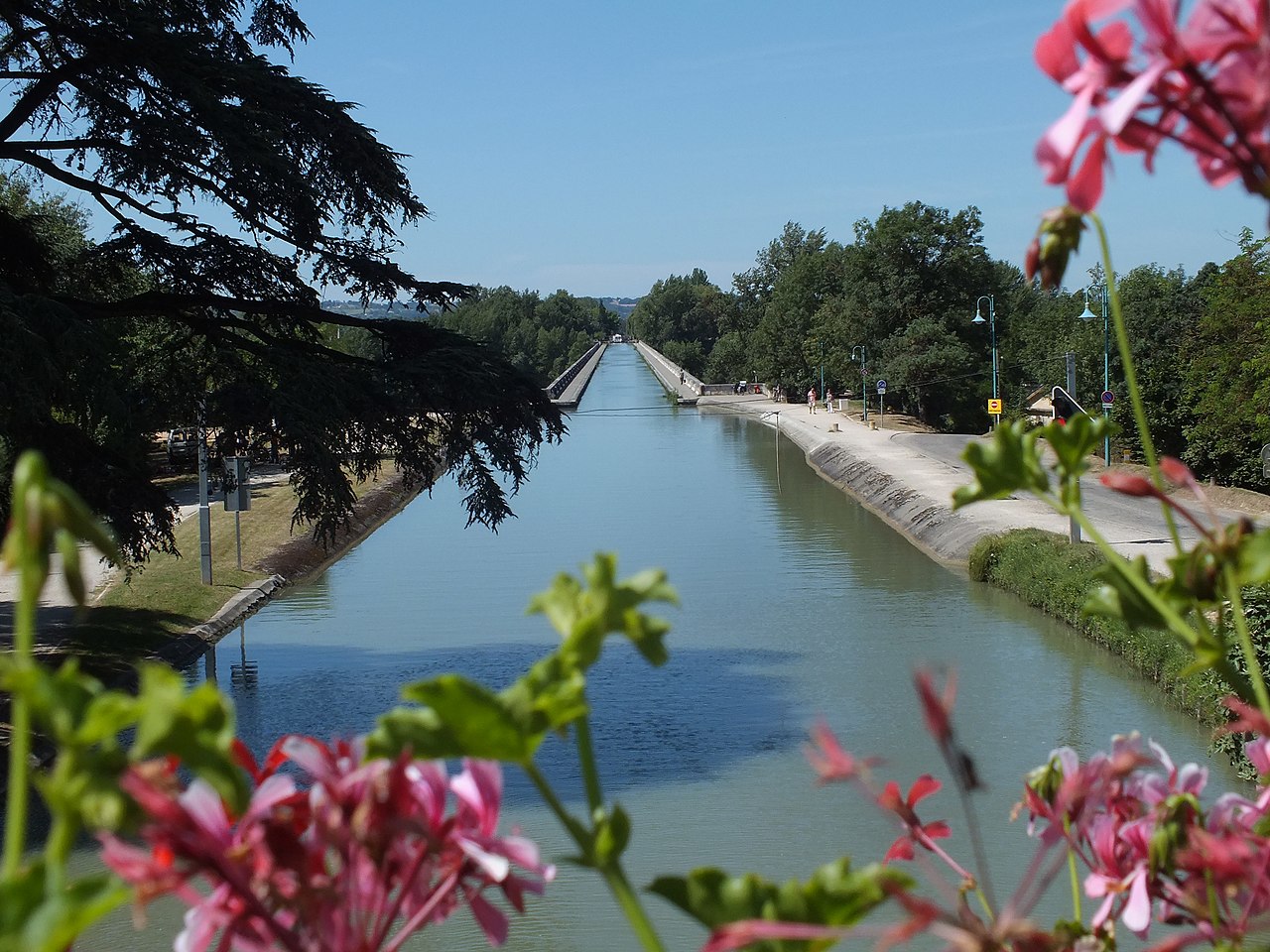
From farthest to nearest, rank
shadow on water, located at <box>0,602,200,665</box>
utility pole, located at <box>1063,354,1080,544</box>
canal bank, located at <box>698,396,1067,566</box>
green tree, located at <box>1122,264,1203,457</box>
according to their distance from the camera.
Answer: green tree, located at <box>1122,264,1203,457</box> < canal bank, located at <box>698,396,1067,566</box> < utility pole, located at <box>1063,354,1080,544</box> < shadow on water, located at <box>0,602,200,665</box>

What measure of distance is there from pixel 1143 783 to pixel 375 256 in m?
12.8

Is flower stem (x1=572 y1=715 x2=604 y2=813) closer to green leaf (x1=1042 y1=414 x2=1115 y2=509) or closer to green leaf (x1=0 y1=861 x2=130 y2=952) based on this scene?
green leaf (x1=0 y1=861 x2=130 y2=952)

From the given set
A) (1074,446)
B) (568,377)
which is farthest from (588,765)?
(568,377)

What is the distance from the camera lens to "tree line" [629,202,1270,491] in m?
27.0

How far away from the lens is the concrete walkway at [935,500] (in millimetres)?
22109

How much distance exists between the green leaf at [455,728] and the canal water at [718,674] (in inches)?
140

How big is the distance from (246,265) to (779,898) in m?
13.3

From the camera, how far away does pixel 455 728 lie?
865mm

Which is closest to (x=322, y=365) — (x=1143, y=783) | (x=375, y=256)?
(x=375, y=256)

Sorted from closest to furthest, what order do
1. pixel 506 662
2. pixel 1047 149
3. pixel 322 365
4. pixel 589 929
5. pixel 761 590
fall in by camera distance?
pixel 1047 149, pixel 589 929, pixel 322 365, pixel 506 662, pixel 761 590

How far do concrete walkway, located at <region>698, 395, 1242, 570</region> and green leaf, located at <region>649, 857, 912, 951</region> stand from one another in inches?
407

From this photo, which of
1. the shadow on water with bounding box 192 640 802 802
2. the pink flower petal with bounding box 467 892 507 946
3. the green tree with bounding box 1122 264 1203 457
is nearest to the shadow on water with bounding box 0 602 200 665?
the shadow on water with bounding box 192 640 802 802

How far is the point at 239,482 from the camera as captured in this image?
17.8 meters

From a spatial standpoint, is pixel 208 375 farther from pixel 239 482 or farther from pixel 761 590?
pixel 761 590
